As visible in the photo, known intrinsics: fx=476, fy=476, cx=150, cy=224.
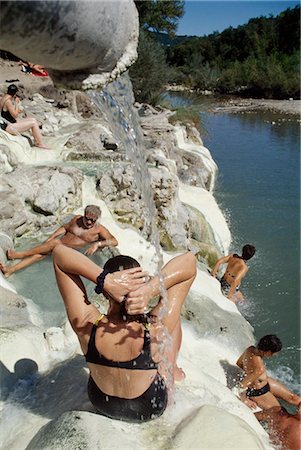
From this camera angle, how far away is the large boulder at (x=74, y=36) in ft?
3.50

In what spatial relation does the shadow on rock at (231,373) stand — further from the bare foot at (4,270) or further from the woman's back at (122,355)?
the bare foot at (4,270)

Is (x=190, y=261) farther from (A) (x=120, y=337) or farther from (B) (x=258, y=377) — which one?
(B) (x=258, y=377)

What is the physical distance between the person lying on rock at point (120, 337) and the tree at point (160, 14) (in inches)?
880

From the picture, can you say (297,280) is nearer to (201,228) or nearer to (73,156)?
(201,228)

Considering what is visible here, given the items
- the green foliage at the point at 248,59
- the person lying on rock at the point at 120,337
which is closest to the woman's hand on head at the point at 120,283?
the person lying on rock at the point at 120,337

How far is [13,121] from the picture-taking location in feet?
28.7

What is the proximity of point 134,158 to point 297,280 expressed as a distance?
5.56 metres

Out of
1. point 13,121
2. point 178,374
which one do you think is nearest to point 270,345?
point 178,374

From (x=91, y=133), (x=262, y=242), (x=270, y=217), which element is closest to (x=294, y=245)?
(x=262, y=242)

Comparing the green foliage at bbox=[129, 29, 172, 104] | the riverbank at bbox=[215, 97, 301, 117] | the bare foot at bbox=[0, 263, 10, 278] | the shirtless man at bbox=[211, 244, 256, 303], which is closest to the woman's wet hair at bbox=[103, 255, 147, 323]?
the bare foot at bbox=[0, 263, 10, 278]

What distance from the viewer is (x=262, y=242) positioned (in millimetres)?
9641

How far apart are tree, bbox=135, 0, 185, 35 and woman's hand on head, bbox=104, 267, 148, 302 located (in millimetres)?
22474

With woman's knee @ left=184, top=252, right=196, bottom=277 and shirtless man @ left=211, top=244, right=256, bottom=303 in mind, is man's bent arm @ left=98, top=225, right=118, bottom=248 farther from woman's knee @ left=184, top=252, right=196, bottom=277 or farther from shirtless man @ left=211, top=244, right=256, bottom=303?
woman's knee @ left=184, top=252, right=196, bottom=277

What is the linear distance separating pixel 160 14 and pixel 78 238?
2103cm
